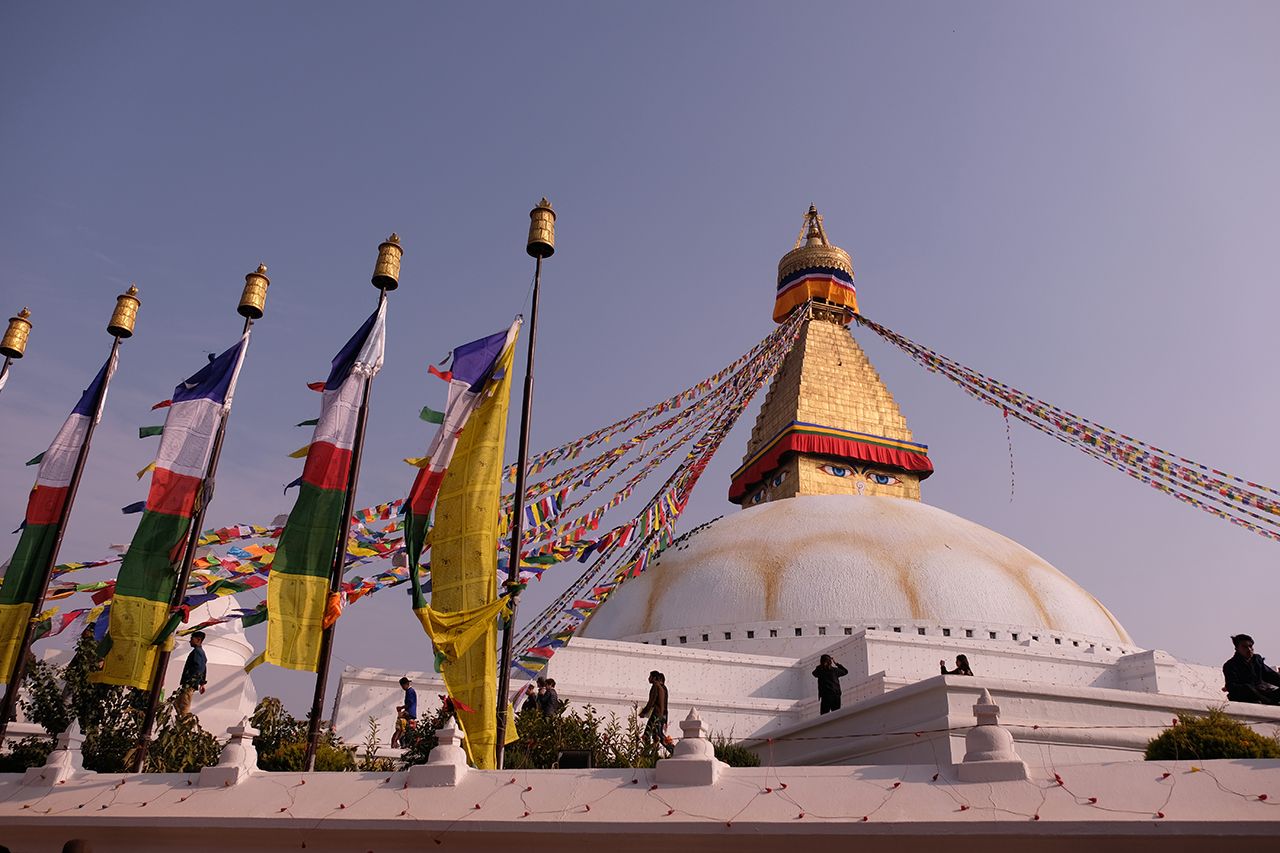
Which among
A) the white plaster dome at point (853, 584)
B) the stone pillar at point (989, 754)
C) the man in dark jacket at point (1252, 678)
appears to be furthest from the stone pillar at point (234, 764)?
the white plaster dome at point (853, 584)

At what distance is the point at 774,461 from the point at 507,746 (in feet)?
50.9

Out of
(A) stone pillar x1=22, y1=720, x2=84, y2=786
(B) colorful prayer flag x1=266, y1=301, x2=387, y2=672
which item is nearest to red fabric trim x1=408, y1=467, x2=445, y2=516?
(B) colorful prayer flag x1=266, y1=301, x2=387, y2=672

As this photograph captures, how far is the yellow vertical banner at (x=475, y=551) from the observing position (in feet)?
31.0

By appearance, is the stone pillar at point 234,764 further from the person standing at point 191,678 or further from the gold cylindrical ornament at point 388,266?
the gold cylindrical ornament at point 388,266

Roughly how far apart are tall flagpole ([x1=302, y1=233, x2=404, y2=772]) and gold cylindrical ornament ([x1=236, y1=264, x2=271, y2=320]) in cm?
182

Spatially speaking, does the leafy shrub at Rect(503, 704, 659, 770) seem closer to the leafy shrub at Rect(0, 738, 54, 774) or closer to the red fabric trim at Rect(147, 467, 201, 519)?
the red fabric trim at Rect(147, 467, 201, 519)

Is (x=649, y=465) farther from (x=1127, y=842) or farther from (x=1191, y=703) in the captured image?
(x=1127, y=842)

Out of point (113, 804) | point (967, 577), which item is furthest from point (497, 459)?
point (967, 577)

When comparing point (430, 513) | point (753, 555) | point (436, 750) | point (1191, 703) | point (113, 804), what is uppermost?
point (753, 555)

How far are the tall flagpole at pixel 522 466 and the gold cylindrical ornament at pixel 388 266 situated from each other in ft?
6.17

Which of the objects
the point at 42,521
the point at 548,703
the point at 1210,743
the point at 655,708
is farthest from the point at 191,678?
the point at 1210,743

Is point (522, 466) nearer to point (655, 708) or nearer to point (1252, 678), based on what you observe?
point (655, 708)

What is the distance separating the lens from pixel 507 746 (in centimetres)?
1064

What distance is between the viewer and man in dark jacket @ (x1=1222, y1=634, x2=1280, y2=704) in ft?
32.5
